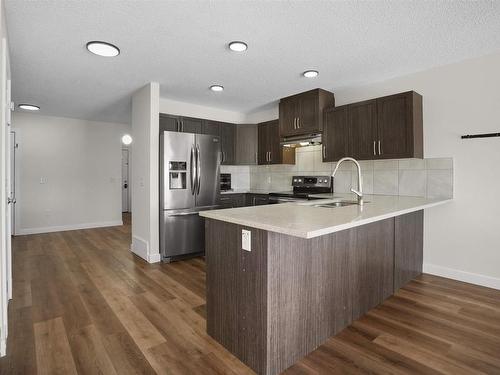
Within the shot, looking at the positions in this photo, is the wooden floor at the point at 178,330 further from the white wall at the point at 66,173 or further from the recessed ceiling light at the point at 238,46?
the white wall at the point at 66,173

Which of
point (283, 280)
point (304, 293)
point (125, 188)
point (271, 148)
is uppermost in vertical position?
point (271, 148)

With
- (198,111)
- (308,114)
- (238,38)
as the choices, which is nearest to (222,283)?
(238,38)

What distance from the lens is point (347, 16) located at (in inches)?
84.0

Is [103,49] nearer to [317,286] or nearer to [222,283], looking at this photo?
[222,283]

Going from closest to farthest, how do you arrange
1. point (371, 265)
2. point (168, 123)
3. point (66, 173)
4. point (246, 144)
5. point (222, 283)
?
point (222, 283), point (371, 265), point (168, 123), point (246, 144), point (66, 173)

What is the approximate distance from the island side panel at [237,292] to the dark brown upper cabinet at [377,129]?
234cm

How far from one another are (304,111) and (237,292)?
2999 millimetres

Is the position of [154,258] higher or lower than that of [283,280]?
lower

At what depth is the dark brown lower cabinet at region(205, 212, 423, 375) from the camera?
161 centimetres

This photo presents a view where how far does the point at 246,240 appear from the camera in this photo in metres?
1.69

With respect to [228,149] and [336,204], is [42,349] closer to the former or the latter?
[336,204]

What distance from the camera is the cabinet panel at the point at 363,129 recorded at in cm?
336

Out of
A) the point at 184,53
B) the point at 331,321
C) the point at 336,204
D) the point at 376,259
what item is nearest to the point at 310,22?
the point at 184,53

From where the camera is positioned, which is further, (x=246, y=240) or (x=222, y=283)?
(x=222, y=283)
